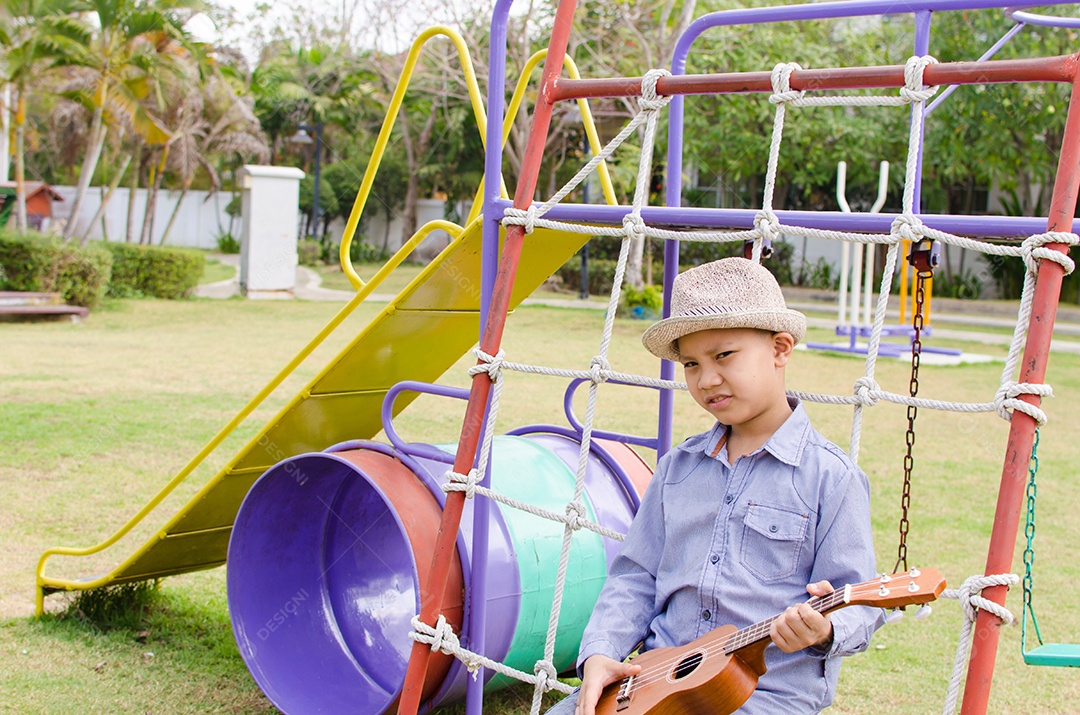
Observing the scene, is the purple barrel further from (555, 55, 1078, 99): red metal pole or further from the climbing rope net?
(555, 55, 1078, 99): red metal pole

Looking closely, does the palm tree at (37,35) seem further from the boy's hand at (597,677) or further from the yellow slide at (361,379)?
the boy's hand at (597,677)

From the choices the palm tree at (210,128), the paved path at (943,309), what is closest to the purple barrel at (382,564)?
the paved path at (943,309)

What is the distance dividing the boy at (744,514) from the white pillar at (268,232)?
1551 centimetres

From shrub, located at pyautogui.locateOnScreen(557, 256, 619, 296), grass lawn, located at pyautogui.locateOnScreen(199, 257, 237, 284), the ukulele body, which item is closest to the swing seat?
the ukulele body

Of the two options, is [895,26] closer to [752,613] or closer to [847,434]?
[847,434]

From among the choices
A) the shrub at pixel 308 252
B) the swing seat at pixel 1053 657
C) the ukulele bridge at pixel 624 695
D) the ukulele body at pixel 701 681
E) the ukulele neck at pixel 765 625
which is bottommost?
the shrub at pixel 308 252

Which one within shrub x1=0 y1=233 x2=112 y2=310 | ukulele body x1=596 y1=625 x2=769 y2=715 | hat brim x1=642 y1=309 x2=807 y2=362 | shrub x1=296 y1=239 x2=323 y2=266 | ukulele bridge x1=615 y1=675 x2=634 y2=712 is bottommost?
shrub x1=296 y1=239 x2=323 y2=266

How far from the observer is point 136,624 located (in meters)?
4.08

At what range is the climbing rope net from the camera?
205 cm

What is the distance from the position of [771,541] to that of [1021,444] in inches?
19.5

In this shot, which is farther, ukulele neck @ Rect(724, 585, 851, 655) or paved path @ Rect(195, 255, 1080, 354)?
paved path @ Rect(195, 255, 1080, 354)

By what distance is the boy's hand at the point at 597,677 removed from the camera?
7.16 ft

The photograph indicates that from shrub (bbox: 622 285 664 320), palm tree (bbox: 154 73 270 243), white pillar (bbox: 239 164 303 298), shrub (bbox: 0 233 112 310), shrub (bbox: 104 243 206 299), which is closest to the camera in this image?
shrub (bbox: 0 233 112 310)

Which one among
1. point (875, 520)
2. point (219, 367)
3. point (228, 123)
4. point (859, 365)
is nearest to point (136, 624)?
point (875, 520)
